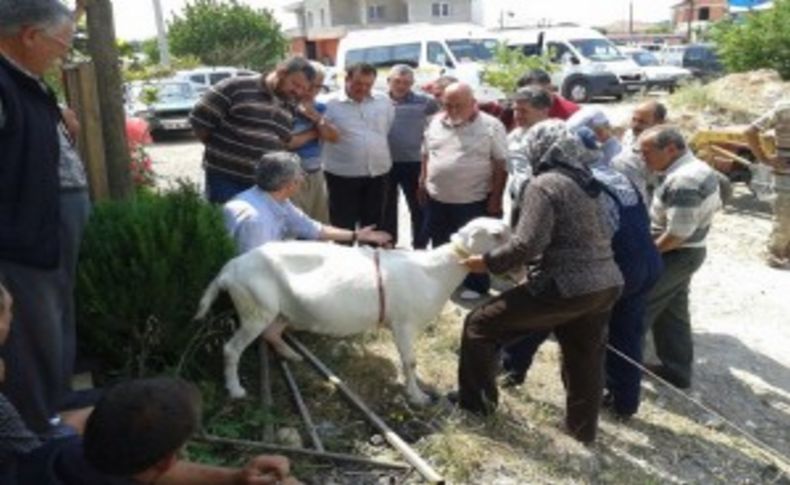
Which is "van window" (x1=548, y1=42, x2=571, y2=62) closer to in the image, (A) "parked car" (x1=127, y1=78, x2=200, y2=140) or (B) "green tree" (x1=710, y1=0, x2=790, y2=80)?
(B) "green tree" (x1=710, y1=0, x2=790, y2=80)

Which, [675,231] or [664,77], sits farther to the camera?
[664,77]

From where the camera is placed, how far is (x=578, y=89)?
973 inches

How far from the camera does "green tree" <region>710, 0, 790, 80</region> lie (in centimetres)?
1805

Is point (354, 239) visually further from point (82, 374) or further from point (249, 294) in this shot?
point (82, 374)

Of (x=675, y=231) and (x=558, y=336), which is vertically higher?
(x=675, y=231)

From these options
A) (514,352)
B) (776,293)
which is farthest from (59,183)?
(776,293)

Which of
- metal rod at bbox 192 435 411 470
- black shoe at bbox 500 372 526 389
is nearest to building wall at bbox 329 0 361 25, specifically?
black shoe at bbox 500 372 526 389

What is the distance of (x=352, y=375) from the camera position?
5141 millimetres

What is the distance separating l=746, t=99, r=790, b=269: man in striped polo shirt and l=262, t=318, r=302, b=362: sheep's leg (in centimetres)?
599

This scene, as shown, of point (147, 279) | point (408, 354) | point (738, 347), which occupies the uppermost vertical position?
point (147, 279)

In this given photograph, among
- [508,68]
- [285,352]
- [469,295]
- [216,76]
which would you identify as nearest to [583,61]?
[508,68]

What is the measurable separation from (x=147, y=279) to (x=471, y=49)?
60.5ft

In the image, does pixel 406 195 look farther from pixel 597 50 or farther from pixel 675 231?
pixel 597 50

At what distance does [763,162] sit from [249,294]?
7415 mm
